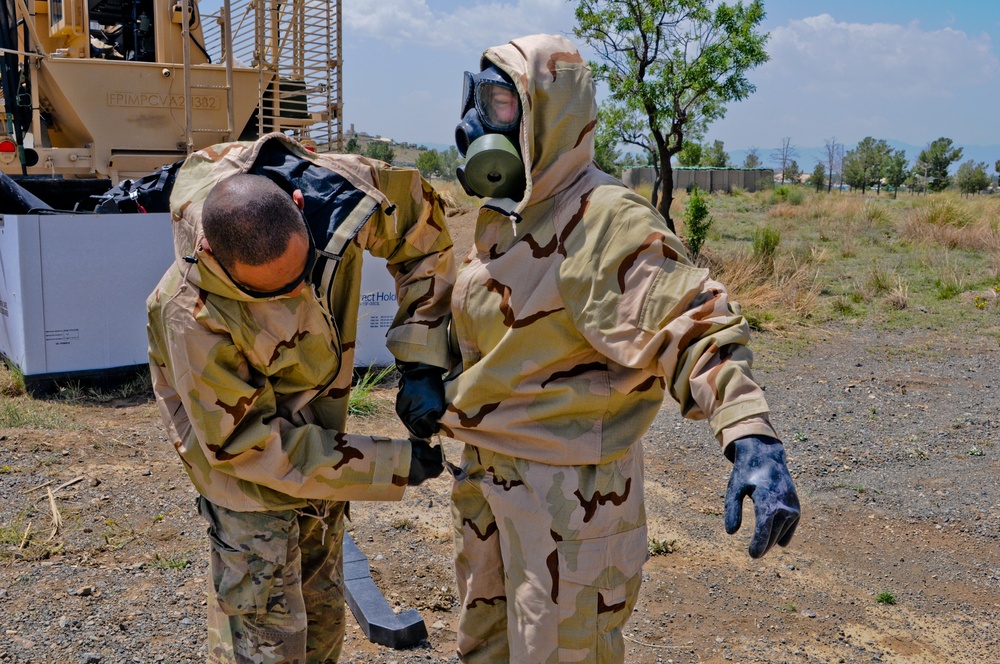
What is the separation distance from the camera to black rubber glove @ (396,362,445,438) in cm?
244

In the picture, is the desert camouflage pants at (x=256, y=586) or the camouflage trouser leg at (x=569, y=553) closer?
the camouflage trouser leg at (x=569, y=553)

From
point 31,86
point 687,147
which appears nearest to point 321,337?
point 31,86

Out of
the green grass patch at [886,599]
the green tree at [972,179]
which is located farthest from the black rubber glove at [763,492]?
the green tree at [972,179]

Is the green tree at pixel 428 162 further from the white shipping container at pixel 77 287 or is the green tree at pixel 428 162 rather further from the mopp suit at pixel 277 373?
the mopp suit at pixel 277 373

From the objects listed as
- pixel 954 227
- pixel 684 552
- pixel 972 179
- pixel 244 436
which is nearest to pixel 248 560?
pixel 244 436

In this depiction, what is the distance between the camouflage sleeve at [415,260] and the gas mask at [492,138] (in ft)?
0.99

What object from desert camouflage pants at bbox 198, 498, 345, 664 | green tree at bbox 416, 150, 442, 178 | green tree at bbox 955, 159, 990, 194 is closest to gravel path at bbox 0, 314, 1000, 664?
desert camouflage pants at bbox 198, 498, 345, 664

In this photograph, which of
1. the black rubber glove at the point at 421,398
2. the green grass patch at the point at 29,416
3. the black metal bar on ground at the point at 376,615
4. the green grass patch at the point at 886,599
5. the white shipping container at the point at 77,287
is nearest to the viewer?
the black rubber glove at the point at 421,398

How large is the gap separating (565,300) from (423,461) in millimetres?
668

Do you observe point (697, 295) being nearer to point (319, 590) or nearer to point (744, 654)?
point (319, 590)

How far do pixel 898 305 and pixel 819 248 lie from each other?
4484 mm

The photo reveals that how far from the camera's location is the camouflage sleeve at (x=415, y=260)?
255 cm

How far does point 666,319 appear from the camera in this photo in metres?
1.91

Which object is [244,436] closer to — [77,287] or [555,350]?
[555,350]
